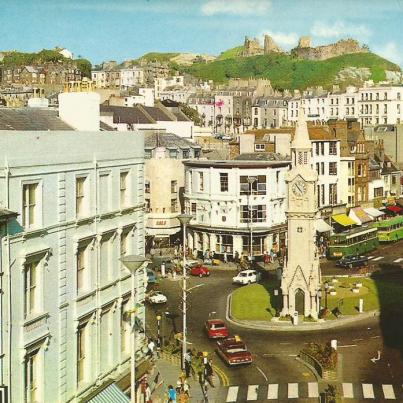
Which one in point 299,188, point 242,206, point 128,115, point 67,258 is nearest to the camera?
point 67,258

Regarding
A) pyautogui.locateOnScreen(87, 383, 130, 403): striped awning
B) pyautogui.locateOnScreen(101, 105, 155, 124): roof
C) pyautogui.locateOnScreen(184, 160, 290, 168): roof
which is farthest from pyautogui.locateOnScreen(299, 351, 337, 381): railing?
pyautogui.locateOnScreen(101, 105, 155, 124): roof

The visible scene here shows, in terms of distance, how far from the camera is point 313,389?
40.0 metres

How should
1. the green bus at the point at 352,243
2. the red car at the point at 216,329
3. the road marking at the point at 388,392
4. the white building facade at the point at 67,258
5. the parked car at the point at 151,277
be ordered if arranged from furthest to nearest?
the green bus at the point at 352,243 < the parked car at the point at 151,277 < the red car at the point at 216,329 < the road marking at the point at 388,392 < the white building facade at the point at 67,258

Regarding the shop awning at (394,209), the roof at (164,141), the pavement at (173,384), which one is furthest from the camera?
the shop awning at (394,209)

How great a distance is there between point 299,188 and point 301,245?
3771 mm

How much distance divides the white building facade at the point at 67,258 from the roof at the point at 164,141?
58.0 metres

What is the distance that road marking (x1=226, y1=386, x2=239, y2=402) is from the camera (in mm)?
38406

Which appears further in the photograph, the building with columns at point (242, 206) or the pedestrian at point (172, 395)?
the building with columns at point (242, 206)

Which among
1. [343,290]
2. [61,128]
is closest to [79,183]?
[61,128]

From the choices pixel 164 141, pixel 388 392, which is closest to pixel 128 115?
pixel 164 141

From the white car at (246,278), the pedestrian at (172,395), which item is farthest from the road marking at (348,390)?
the white car at (246,278)

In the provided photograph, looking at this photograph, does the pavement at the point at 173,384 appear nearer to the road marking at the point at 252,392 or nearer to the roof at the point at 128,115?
the road marking at the point at 252,392

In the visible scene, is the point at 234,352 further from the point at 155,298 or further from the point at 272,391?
the point at 155,298

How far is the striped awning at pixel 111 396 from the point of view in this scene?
30.1 metres
